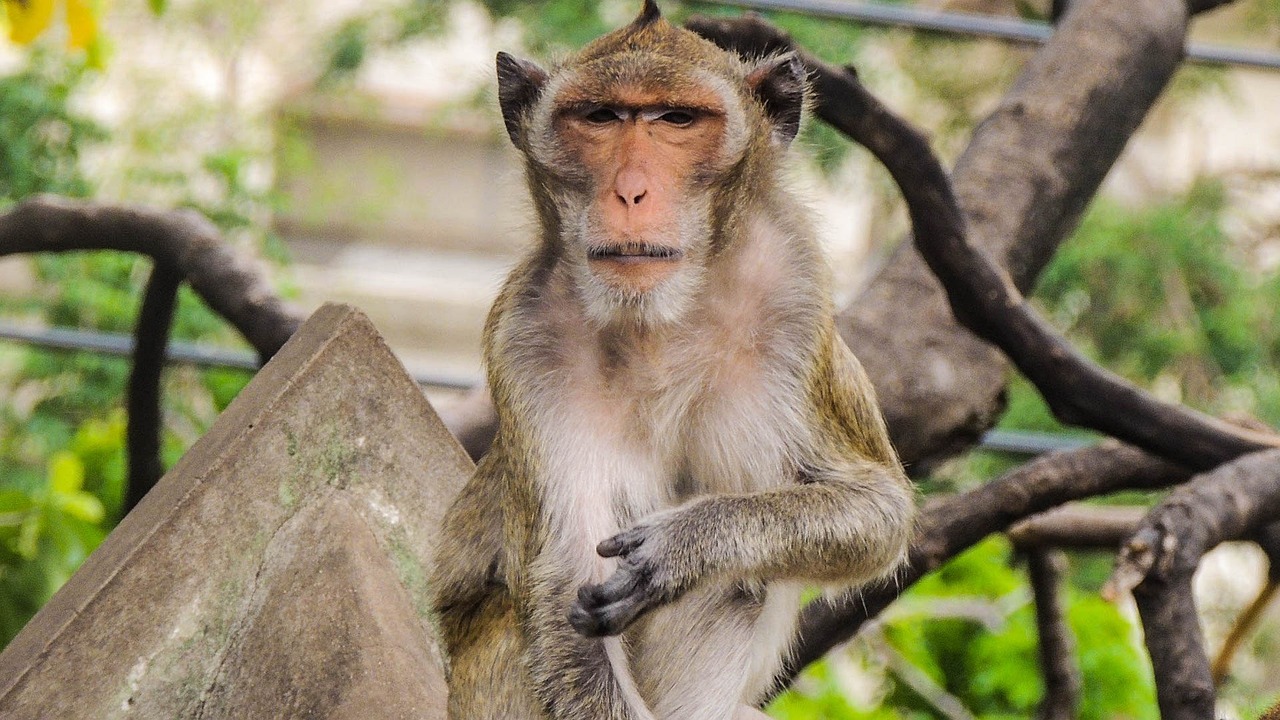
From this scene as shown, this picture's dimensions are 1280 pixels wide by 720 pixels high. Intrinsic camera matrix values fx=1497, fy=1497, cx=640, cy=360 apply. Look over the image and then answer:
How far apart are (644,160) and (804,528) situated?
2.87ft

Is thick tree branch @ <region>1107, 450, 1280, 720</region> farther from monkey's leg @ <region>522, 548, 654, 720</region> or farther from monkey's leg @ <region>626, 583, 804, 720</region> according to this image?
monkey's leg @ <region>522, 548, 654, 720</region>

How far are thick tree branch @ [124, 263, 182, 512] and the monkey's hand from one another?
3.47 metres

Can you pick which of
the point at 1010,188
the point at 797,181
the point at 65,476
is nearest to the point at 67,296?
the point at 65,476

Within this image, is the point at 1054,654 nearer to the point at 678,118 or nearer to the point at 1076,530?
the point at 1076,530

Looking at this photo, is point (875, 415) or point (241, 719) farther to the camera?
point (875, 415)

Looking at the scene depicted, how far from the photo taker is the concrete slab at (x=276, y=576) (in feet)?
10.7

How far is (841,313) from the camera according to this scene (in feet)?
17.3

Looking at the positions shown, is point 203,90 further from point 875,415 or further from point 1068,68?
point 875,415

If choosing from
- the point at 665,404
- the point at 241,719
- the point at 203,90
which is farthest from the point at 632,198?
the point at 203,90

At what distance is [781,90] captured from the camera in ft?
11.8

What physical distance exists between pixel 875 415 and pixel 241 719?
164 centimetres

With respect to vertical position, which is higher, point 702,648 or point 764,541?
point 764,541

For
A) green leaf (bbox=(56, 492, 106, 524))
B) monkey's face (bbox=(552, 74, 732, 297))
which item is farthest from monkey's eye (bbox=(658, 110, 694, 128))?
green leaf (bbox=(56, 492, 106, 524))

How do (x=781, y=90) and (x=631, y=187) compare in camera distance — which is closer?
(x=631, y=187)
